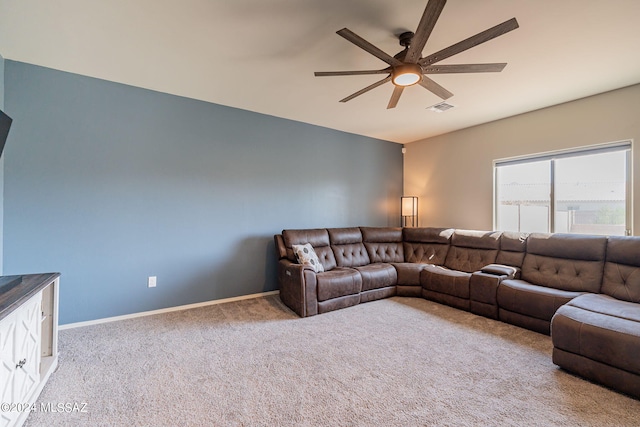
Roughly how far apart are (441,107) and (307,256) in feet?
9.04

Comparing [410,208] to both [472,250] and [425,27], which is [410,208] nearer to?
[472,250]

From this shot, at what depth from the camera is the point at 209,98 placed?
343 centimetres

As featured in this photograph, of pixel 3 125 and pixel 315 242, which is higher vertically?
pixel 3 125

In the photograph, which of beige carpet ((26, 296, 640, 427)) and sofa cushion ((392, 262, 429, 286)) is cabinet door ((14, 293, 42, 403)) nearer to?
beige carpet ((26, 296, 640, 427))

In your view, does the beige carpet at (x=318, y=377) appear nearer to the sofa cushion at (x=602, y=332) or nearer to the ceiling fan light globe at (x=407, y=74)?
the sofa cushion at (x=602, y=332)

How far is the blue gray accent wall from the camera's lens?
2641 mm

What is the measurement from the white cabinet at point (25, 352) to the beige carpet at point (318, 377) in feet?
0.42

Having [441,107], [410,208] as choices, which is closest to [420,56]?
[441,107]

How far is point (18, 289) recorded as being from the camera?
1.63 metres

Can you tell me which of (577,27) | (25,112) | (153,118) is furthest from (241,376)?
(577,27)

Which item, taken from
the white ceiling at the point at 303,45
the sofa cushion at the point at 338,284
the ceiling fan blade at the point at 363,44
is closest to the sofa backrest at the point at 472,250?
the sofa cushion at the point at 338,284

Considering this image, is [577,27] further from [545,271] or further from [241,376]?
[241,376]

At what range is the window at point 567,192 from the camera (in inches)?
125

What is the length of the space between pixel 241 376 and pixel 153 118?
3.00 metres
